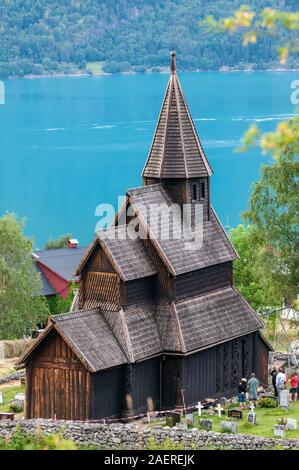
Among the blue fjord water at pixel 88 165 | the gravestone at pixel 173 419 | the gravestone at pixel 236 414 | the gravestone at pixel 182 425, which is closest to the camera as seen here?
the gravestone at pixel 182 425

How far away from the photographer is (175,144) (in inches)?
1262

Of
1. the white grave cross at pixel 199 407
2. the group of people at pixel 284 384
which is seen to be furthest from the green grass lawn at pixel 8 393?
the group of people at pixel 284 384

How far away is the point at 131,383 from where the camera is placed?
29359 mm

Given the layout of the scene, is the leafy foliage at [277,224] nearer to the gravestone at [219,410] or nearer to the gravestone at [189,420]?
the gravestone at [219,410]

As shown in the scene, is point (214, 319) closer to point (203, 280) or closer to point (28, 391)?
point (203, 280)

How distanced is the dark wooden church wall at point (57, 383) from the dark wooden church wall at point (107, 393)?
209mm

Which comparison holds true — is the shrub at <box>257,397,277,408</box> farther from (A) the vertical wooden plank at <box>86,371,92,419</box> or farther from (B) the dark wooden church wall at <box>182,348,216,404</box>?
(A) the vertical wooden plank at <box>86,371,92,419</box>

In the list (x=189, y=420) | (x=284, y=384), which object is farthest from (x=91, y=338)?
(x=284, y=384)

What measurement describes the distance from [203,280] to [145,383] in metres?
3.51

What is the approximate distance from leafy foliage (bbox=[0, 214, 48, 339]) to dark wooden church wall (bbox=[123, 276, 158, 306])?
2144 cm

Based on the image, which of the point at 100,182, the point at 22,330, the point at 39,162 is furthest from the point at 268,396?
the point at 39,162

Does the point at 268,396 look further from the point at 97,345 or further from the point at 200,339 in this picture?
the point at 97,345

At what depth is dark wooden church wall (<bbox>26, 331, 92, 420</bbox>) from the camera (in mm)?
28484

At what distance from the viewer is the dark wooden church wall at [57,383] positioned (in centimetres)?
2848
